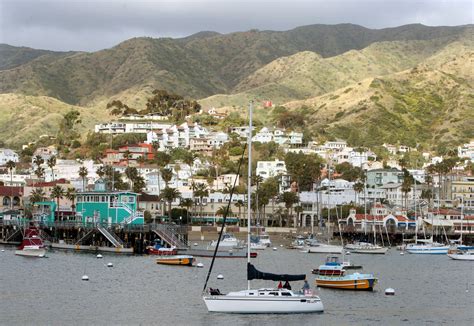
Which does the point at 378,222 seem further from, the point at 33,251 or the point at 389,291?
the point at 389,291

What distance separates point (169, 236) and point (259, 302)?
208 ft

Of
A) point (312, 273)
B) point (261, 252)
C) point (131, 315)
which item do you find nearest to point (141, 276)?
point (312, 273)

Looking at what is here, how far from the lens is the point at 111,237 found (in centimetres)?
12600

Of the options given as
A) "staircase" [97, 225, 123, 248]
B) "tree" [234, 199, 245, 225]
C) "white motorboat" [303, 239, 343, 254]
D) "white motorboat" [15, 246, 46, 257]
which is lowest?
"white motorboat" [303, 239, 343, 254]

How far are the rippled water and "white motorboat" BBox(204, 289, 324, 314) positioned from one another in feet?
1.78

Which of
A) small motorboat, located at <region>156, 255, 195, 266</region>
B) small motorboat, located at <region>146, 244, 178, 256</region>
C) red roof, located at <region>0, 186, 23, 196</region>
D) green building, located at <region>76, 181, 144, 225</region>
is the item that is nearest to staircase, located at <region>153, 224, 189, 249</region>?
small motorboat, located at <region>146, 244, 178, 256</region>

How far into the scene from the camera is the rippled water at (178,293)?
218ft

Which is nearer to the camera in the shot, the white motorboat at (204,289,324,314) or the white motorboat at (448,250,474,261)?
the white motorboat at (204,289,324,314)

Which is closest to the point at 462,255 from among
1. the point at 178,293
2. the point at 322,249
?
the point at 322,249

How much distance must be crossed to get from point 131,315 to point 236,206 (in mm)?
131592

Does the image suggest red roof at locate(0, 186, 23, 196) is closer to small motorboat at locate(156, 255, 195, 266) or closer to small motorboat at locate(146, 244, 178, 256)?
small motorboat at locate(146, 244, 178, 256)

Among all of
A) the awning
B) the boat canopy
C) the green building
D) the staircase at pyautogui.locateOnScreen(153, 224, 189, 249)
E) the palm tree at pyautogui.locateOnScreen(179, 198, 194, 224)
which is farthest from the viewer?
the palm tree at pyautogui.locateOnScreen(179, 198, 194, 224)

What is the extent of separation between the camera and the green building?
131500 millimetres

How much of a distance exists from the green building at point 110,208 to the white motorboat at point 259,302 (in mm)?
65803
